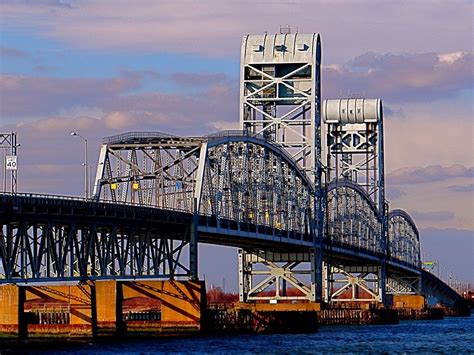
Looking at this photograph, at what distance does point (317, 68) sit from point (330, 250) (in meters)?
24.0

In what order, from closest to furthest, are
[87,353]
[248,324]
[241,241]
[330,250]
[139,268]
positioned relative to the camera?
[87,353], [139,268], [248,324], [241,241], [330,250]

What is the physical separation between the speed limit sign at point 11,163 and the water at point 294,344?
537 inches

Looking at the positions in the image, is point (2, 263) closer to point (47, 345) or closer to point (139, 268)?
point (47, 345)

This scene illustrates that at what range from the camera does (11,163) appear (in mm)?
115000

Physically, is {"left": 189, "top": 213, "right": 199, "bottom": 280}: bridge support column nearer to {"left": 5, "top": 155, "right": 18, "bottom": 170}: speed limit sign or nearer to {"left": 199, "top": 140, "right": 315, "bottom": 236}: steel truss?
{"left": 199, "top": 140, "right": 315, "bottom": 236}: steel truss

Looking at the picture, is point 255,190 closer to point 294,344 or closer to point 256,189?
point 256,189

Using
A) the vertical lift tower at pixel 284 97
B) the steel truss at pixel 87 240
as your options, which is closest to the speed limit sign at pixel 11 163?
the steel truss at pixel 87 240

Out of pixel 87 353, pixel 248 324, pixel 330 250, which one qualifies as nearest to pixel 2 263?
pixel 87 353

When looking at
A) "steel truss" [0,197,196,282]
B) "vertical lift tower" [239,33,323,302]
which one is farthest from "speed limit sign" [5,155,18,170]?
"vertical lift tower" [239,33,323,302]

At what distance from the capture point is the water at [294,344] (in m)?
113

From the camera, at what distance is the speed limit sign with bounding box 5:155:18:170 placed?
114 m

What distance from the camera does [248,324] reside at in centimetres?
14325

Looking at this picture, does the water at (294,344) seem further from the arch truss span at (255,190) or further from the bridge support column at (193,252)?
the arch truss span at (255,190)

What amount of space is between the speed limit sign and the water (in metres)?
13.6
